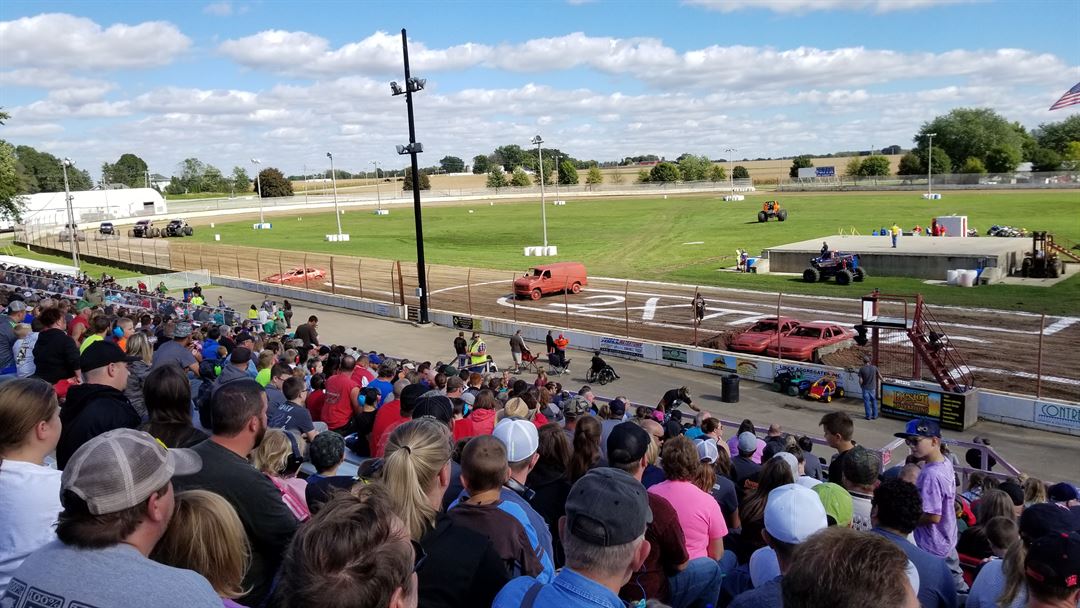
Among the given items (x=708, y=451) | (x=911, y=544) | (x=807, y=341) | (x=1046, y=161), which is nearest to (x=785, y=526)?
(x=911, y=544)

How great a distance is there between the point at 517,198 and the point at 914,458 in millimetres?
128501

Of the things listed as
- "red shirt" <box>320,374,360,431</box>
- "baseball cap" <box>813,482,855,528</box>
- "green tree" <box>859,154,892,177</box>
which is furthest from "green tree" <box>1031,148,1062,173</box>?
"baseball cap" <box>813,482,855,528</box>

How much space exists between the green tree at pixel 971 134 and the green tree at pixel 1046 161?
378 centimetres

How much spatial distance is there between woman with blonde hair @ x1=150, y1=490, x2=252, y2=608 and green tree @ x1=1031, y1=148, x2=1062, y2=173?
520 feet

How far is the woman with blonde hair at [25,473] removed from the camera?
12.6 feet

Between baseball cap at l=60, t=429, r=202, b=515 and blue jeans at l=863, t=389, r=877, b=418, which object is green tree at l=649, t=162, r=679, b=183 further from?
baseball cap at l=60, t=429, r=202, b=515

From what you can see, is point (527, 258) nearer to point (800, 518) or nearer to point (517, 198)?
point (800, 518)

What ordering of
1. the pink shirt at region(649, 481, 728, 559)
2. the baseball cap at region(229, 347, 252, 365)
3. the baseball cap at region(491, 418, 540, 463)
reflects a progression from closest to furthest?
the baseball cap at region(491, 418, 540, 463) < the pink shirt at region(649, 481, 728, 559) < the baseball cap at region(229, 347, 252, 365)

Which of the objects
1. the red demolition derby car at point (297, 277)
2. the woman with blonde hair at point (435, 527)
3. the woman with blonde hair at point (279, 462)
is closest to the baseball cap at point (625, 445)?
the woman with blonde hair at point (435, 527)

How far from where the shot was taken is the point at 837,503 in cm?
496

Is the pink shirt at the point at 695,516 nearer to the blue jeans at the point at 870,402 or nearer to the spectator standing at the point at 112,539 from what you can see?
the spectator standing at the point at 112,539

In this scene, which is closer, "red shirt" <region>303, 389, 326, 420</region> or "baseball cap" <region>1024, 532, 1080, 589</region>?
"baseball cap" <region>1024, 532, 1080, 589</region>

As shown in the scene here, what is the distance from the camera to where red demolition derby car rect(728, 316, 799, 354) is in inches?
960

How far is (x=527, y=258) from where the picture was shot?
182ft
